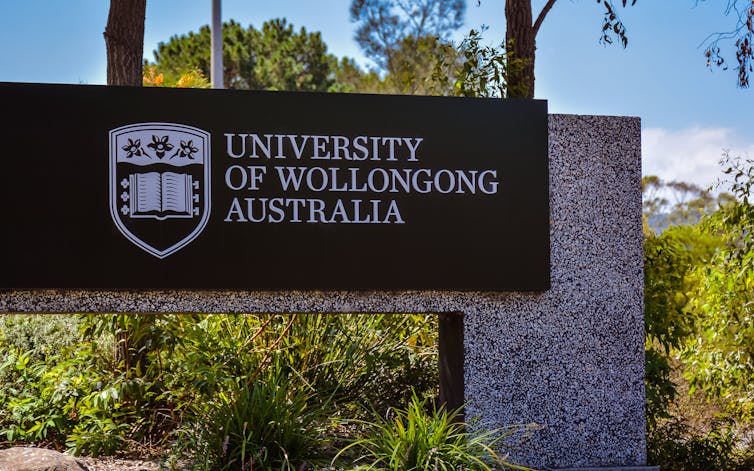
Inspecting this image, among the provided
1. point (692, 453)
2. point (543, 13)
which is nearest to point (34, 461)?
point (692, 453)

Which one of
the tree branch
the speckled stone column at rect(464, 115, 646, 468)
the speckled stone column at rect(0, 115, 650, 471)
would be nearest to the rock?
the speckled stone column at rect(0, 115, 650, 471)

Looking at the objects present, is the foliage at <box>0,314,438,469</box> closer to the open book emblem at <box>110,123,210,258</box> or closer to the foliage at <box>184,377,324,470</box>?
the foliage at <box>184,377,324,470</box>

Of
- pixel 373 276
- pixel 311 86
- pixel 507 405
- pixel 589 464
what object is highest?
pixel 311 86

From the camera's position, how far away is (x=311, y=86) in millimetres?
31797

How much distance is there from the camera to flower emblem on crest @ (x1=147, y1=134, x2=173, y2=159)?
499 cm

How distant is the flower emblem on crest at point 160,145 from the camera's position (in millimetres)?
4988

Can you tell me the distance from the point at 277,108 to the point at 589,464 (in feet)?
9.79

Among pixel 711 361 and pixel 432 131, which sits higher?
pixel 432 131

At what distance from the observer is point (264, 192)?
5.05m

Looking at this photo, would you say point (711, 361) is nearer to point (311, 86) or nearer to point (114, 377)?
point (114, 377)

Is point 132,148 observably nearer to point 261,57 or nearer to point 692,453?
point 692,453

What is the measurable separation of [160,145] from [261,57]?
26761mm

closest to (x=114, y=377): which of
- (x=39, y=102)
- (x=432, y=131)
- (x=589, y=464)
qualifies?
(x=39, y=102)

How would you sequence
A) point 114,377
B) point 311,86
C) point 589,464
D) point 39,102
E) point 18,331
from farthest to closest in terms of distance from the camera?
point 311,86 → point 18,331 → point 114,377 → point 589,464 → point 39,102
